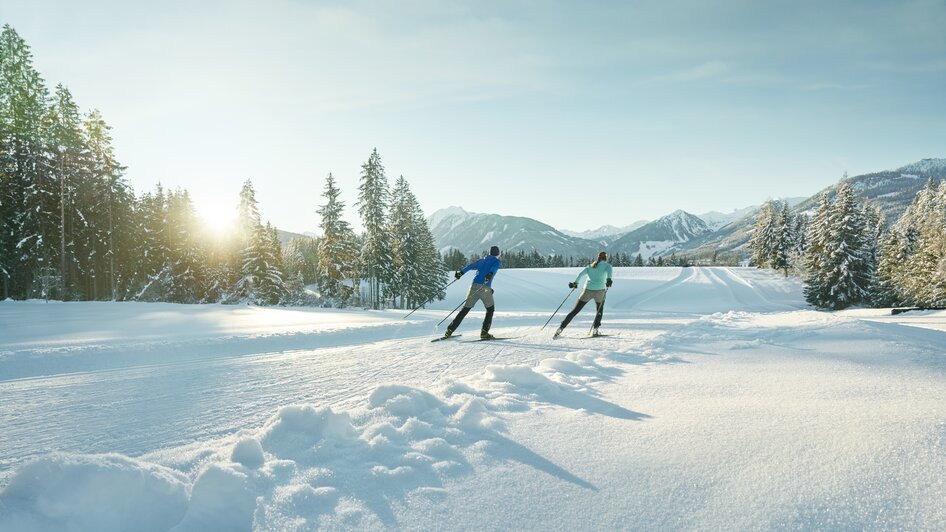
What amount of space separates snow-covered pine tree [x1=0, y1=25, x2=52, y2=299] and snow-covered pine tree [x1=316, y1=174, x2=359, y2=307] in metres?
19.0

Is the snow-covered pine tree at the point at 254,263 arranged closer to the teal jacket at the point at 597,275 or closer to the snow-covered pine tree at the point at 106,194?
the snow-covered pine tree at the point at 106,194

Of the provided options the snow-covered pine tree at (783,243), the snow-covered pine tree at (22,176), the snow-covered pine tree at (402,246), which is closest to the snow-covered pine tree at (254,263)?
the snow-covered pine tree at (402,246)

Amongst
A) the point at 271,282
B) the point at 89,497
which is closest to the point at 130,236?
the point at 271,282

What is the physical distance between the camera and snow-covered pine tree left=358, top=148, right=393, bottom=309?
39906 millimetres

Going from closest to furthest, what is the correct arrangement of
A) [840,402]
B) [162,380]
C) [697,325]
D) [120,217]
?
[840,402] → [162,380] → [697,325] → [120,217]

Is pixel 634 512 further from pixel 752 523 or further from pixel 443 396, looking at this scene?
pixel 443 396

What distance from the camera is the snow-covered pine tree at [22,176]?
2672 cm

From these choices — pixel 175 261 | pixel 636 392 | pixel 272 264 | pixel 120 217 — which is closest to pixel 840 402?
pixel 636 392

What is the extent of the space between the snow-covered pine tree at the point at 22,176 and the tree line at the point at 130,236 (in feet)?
0.22

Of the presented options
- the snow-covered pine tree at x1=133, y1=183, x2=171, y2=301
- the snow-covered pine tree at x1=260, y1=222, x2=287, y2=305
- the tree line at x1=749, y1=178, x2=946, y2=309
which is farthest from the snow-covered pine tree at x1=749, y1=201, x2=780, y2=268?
the snow-covered pine tree at x1=133, y1=183, x2=171, y2=301

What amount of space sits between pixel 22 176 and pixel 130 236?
1243cm

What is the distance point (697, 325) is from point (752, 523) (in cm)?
996

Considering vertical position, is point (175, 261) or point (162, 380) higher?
point (175, 261)

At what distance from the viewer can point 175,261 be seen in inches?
1671
